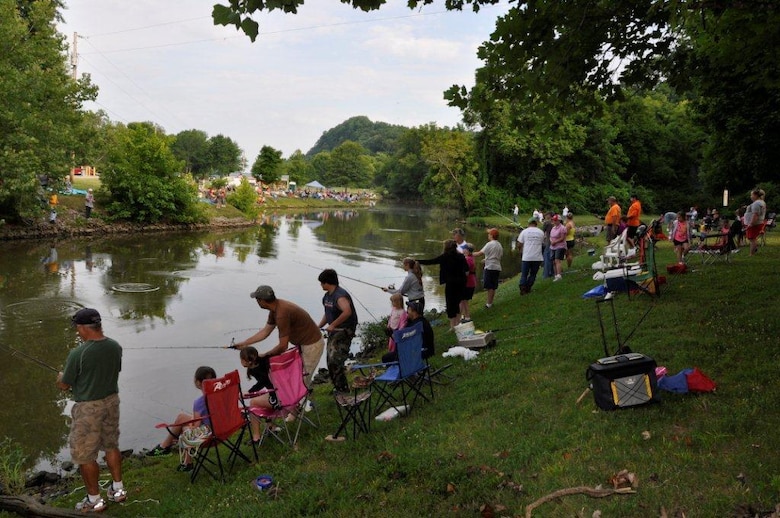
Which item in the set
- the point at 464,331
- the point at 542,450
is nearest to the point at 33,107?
the point at 464,331

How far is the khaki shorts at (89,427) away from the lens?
570 centimetres

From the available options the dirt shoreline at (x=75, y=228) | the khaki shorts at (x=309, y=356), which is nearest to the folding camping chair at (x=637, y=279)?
the khaki shorts at (x=309, y=356)

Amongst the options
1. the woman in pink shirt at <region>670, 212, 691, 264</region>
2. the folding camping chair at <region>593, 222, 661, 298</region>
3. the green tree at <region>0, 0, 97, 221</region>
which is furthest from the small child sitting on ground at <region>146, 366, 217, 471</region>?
the green tree at <region>0, 0, 97, 221</region>

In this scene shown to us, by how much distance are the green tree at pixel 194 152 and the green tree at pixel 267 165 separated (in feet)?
72.8

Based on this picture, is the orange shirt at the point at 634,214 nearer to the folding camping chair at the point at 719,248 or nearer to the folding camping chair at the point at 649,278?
the folding camping chair at the point at 719,248

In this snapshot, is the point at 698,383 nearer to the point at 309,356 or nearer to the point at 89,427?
the point at 309,356

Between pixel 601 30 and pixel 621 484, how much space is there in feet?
18.1

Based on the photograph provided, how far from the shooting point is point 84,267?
23094 mm

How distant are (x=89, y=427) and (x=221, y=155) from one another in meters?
113

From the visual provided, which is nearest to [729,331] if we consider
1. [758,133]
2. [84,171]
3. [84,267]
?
[758,133]

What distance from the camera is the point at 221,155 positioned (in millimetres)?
112375

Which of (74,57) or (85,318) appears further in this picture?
(74,57)

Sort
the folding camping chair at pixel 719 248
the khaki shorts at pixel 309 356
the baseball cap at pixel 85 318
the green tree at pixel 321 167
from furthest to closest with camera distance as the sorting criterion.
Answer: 1. the green tree at pixel 321 167
2. the folding camping chair at pixel 719 248
3. the khaki shorts at pixel 309 356
4. the baseball cap at pixel 85 318

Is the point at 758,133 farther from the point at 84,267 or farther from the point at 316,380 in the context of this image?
the point at 84,267
